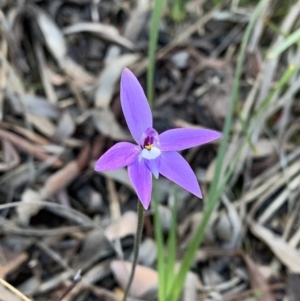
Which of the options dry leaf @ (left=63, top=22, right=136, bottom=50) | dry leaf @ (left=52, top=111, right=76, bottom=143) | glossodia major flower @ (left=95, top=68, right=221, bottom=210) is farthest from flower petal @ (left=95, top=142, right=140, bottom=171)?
dry leaf @ (left=63, top=22, right=136, bottom=50)

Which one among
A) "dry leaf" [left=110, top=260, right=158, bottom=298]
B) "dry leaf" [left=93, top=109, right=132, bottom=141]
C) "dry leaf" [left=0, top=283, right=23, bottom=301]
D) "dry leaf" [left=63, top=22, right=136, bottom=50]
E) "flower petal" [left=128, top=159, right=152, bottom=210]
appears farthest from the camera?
"dry leaf" [left=63, top=22, right=136, bottom=50]

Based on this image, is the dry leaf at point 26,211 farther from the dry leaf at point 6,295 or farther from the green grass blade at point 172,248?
the green grass blade at point 172,248

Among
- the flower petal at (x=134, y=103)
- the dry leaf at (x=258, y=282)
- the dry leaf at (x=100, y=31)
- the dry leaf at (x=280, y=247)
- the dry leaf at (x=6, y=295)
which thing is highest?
the flower petal at (x=134, y=103)

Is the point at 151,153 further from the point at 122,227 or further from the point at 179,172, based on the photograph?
the point at 122,227

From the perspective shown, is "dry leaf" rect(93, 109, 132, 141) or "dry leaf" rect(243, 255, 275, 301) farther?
"dry leaf" rect(93, 109, 132, 141)

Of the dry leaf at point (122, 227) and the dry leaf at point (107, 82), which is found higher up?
the dry leaf at point (107, 82)

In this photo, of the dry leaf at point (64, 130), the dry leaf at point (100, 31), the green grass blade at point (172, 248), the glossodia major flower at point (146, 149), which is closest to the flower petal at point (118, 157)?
the glossodia major flower at point (146, 149)

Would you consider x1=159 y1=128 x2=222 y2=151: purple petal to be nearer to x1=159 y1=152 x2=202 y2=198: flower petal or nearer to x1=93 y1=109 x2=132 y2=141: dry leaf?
x1=159 y1=152 x2=202 y2=198: flower petal

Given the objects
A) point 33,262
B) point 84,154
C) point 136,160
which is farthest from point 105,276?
point 136,160
